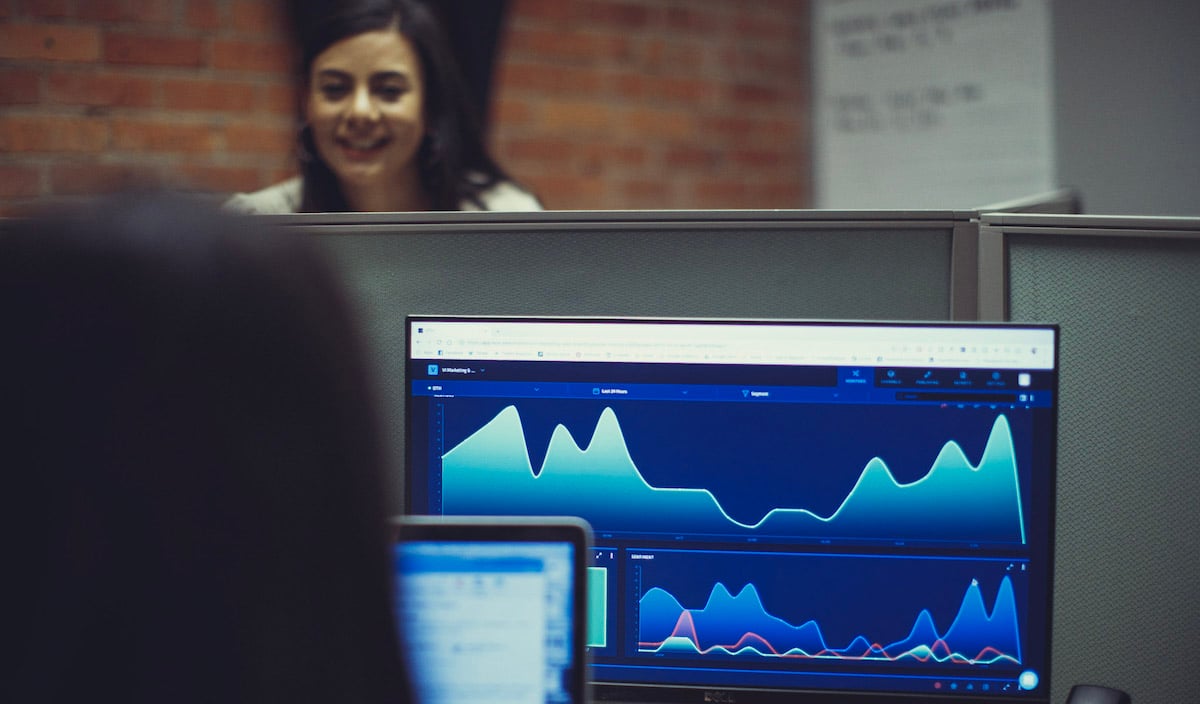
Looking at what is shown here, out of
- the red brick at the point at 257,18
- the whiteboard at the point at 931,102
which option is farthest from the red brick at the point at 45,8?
the whiteboard at the point at 931,102

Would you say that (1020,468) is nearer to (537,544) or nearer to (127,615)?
(537,544)

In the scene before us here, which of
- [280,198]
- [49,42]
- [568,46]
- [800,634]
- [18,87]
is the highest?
[568,46]

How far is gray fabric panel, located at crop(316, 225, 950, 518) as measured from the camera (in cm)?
110

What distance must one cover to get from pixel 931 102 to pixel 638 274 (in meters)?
2.23

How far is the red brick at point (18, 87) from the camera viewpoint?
2.36 m

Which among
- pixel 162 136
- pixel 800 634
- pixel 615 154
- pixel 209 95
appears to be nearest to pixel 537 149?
→ pixel 615 154

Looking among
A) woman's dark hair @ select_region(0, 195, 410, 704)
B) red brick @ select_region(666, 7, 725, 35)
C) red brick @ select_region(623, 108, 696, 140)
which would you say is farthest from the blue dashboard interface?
red brick @ select_region(666, 7, 725, 35)

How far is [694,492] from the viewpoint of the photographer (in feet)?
3.04

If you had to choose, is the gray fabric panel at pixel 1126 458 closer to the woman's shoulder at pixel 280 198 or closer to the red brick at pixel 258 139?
the woman's shoulder at pixel 280 198

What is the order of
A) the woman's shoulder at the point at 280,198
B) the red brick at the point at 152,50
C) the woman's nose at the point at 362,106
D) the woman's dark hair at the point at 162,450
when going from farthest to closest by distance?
the red brick at the point at 152,50
the woman's nose at the point at 362,106
the woman's shoulder at the point at 280,198
the woman's dark hair at the point at 162,450

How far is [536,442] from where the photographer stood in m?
0.95

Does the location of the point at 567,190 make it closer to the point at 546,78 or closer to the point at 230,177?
the point at 546,78

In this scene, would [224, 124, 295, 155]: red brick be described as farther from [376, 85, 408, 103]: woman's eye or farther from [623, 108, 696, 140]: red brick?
[623, 108, 696, 140]: red brick

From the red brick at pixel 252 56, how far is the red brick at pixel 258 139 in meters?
0.14
